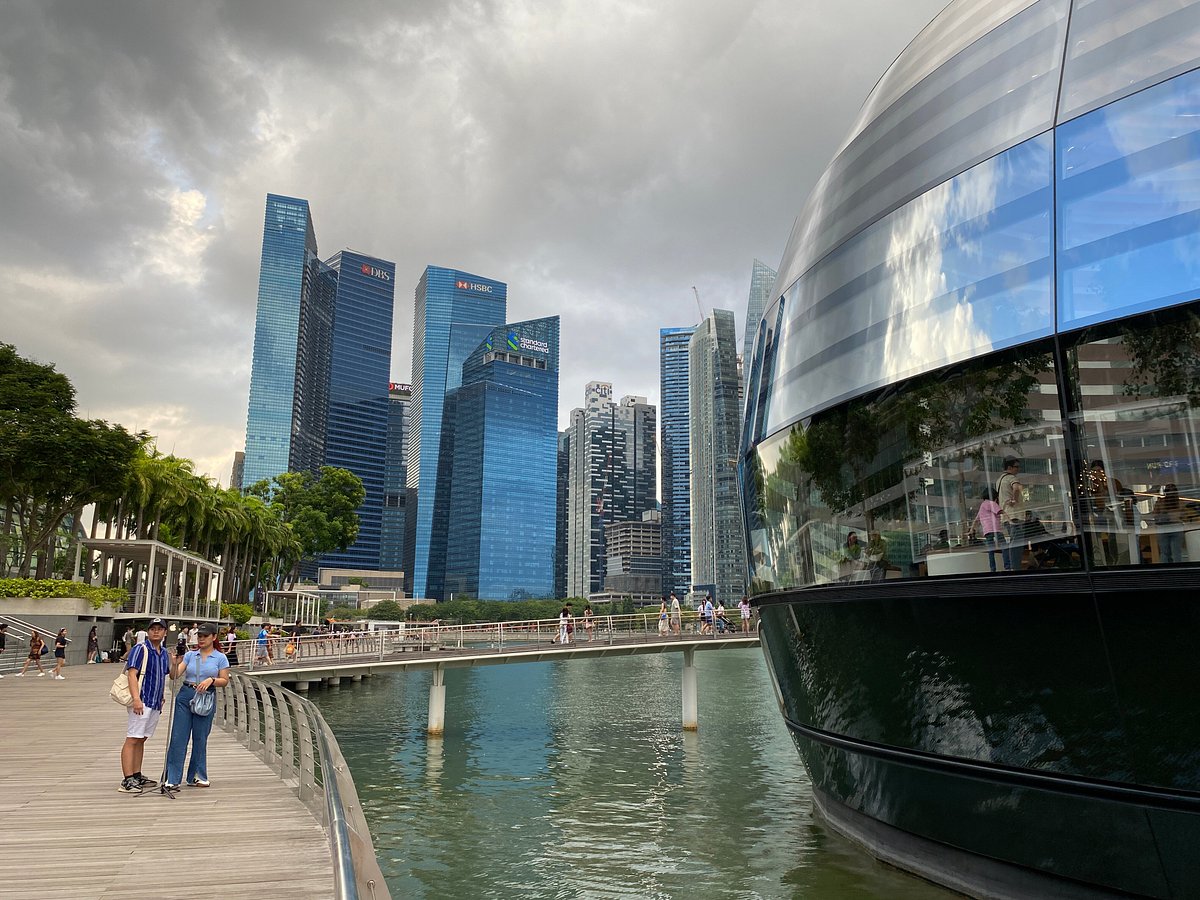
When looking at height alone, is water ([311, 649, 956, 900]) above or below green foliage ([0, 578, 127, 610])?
below

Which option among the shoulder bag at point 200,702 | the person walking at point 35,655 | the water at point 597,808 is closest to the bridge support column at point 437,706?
the water at point 597,808

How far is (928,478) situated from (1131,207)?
2834 millimetres

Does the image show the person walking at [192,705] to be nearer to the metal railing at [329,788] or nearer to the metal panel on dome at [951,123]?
the metal railing at [329,788]

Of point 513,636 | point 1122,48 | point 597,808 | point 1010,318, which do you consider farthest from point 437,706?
point 1122,48

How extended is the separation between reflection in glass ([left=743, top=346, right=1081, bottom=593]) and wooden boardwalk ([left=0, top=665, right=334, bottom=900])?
5.88 meters

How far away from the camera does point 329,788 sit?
191 inches

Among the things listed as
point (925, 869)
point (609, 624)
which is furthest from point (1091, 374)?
point (609, 624)

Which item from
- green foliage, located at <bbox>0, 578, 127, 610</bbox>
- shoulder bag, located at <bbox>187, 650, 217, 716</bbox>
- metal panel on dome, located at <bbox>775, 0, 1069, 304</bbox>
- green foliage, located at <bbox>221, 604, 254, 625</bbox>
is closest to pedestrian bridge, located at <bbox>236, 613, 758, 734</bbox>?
green foliage, located at <bbox>0, 578, 127, 610</bbox>

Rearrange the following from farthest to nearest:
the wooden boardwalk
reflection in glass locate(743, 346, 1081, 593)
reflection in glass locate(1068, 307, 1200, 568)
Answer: reflection in glass locate(743, 346, 1081, 593) → reflection in glass locate(1068, 307, 1200, 568) → the wooden boardwalk

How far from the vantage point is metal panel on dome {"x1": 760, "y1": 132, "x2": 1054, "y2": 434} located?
7676 millimetres

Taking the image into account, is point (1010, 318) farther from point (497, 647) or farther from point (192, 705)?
point (497, 647)

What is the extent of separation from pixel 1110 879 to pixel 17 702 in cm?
2318

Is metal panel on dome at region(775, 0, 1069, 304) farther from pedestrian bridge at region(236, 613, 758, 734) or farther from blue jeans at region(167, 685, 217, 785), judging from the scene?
pedestrian bridge at region(236, 613, 758, 734)

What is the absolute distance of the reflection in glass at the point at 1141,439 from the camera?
647 cm
